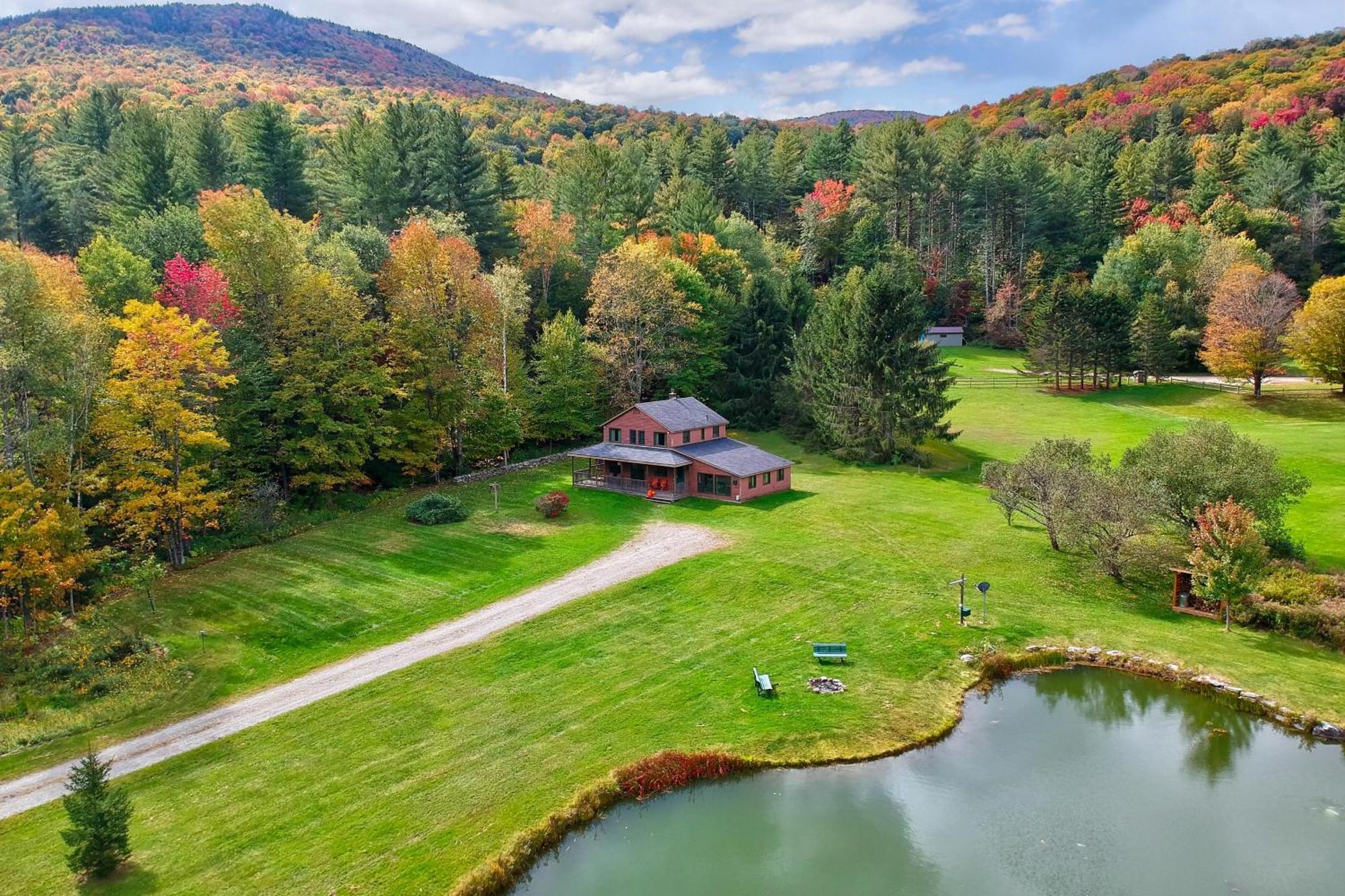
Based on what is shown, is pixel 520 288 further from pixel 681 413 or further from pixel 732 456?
pixel 732 456

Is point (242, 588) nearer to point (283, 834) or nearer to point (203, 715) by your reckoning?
point (203, 715)

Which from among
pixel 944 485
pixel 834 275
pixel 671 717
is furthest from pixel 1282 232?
pixel 671 717

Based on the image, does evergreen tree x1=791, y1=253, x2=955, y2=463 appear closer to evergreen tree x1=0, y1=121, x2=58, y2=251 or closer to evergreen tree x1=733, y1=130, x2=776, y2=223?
evergreen tree x1=733, y1=130, x2=776, y2=223

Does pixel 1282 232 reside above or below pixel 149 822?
above

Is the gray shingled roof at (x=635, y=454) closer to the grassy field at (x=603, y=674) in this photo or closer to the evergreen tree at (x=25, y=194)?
the grassy field at (x=603, y=674)

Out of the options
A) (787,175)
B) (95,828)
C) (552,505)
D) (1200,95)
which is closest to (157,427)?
(552,505)

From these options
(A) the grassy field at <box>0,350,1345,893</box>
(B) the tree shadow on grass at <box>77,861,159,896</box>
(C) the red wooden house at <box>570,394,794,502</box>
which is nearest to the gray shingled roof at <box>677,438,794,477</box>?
(C) the red wooden house at <box>570,394,794,502</box>

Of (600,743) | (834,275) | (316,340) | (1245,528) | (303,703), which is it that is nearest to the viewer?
(600,743)
